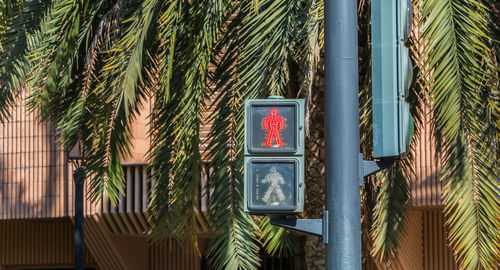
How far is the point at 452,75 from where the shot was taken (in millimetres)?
7336

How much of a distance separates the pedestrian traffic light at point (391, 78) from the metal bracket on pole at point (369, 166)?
14cm

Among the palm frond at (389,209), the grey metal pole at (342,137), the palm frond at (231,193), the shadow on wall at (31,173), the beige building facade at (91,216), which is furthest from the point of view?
the shadow on wall at (31,173)

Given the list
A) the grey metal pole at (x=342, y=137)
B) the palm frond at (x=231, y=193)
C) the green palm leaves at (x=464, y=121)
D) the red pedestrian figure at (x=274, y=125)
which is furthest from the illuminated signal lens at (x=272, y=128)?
the palm frond at (x=231, y=193)

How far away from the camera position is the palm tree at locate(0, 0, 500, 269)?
289 inches

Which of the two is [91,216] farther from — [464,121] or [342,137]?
[342,137]

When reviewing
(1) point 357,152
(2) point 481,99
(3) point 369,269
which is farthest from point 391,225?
(3) point 369,269

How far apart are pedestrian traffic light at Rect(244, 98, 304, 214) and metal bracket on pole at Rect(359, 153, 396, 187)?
15.7 inches

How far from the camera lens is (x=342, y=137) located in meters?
5.28

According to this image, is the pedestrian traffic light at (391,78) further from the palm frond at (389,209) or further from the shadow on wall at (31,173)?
the shadow on wall at (31,173)

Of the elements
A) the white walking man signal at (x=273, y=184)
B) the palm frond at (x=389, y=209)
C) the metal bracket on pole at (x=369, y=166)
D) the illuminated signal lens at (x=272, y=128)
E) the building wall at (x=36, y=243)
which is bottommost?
the building wall at (x=36, y=243)

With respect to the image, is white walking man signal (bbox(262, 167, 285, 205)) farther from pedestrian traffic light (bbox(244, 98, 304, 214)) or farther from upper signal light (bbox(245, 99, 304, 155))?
upper signal light (bbox(245, 99, 304, 155))

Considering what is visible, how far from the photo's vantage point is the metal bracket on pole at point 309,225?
5.25 meters

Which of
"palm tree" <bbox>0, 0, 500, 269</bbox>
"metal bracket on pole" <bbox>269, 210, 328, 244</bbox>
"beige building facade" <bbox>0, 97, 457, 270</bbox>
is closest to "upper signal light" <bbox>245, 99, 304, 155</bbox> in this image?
"metal bracket on pole" <bbox>269, 210, 328, 244</bbox>

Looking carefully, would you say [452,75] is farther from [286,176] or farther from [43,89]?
[43,89]
